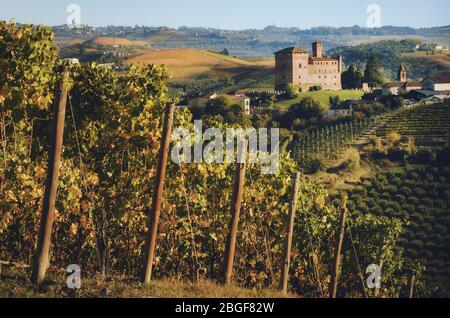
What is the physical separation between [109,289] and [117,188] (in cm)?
478

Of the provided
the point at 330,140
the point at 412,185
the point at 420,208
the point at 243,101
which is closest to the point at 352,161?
the point at 412,185

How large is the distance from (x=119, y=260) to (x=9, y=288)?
19.1ft

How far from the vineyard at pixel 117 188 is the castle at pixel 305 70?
344ft

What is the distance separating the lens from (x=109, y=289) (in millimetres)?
13391

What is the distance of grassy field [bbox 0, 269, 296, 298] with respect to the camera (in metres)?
12.7

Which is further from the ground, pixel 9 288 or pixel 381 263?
pixel 9 288

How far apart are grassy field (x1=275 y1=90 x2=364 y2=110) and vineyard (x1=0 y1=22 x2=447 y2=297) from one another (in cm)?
7672

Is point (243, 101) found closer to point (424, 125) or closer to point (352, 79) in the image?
point (424, 125)

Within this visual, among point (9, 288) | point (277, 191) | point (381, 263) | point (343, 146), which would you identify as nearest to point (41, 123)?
point (9, 288)

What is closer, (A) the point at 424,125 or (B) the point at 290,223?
(B) the point at 290,223

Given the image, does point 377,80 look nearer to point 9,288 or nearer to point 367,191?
point 367,191

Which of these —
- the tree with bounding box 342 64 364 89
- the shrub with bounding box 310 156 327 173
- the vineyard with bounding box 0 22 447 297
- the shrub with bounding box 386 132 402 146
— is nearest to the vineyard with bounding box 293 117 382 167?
the shrub with bounding box 310 156 327 173

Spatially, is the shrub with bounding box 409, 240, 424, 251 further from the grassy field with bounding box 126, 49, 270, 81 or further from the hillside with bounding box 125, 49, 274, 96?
the grassy field with bounding box 126, 49, 270, 81

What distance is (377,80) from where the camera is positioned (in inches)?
4626
